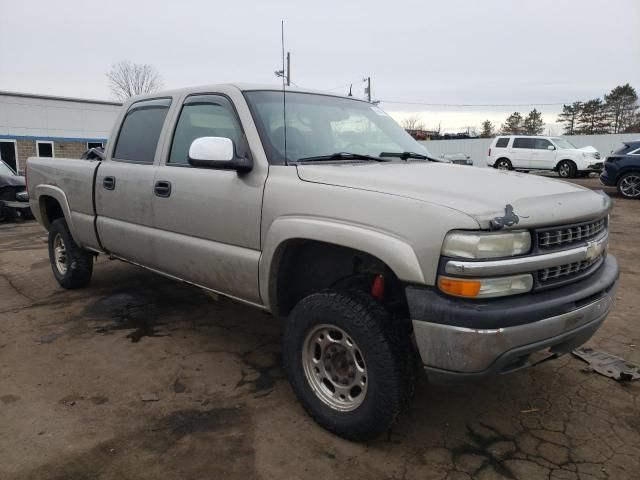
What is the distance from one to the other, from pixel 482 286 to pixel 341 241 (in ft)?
2.31

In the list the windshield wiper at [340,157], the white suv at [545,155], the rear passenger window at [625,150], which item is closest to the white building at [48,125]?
the white suv at [545,155]

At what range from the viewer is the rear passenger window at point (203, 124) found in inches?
133

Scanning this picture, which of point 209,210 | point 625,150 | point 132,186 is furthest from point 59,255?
point 625,150

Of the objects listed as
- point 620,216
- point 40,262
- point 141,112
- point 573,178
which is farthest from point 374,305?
point 573,178

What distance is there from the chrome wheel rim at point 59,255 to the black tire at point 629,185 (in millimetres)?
14582

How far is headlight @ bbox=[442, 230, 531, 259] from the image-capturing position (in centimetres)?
216

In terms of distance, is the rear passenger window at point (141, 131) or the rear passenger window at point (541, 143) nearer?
the rear passenger window at point (141, 131)

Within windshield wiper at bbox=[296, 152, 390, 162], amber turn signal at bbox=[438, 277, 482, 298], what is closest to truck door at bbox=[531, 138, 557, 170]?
windshield wiper at bbox=[296, 152, 390, 162]

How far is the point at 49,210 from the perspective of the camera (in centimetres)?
563

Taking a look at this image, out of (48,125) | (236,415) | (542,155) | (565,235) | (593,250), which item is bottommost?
(236,415)

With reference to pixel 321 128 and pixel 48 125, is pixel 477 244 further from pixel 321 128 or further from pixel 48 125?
pixel 48 125

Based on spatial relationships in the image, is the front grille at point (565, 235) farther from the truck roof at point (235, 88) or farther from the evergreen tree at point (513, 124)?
the evergreen tree at point (513, 124)

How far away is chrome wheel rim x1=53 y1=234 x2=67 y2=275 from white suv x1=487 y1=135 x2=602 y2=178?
60.1 feet

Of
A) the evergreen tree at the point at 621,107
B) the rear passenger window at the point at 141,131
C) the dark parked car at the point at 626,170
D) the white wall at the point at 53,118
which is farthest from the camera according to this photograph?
the evergreen tree at the point at 621,107
